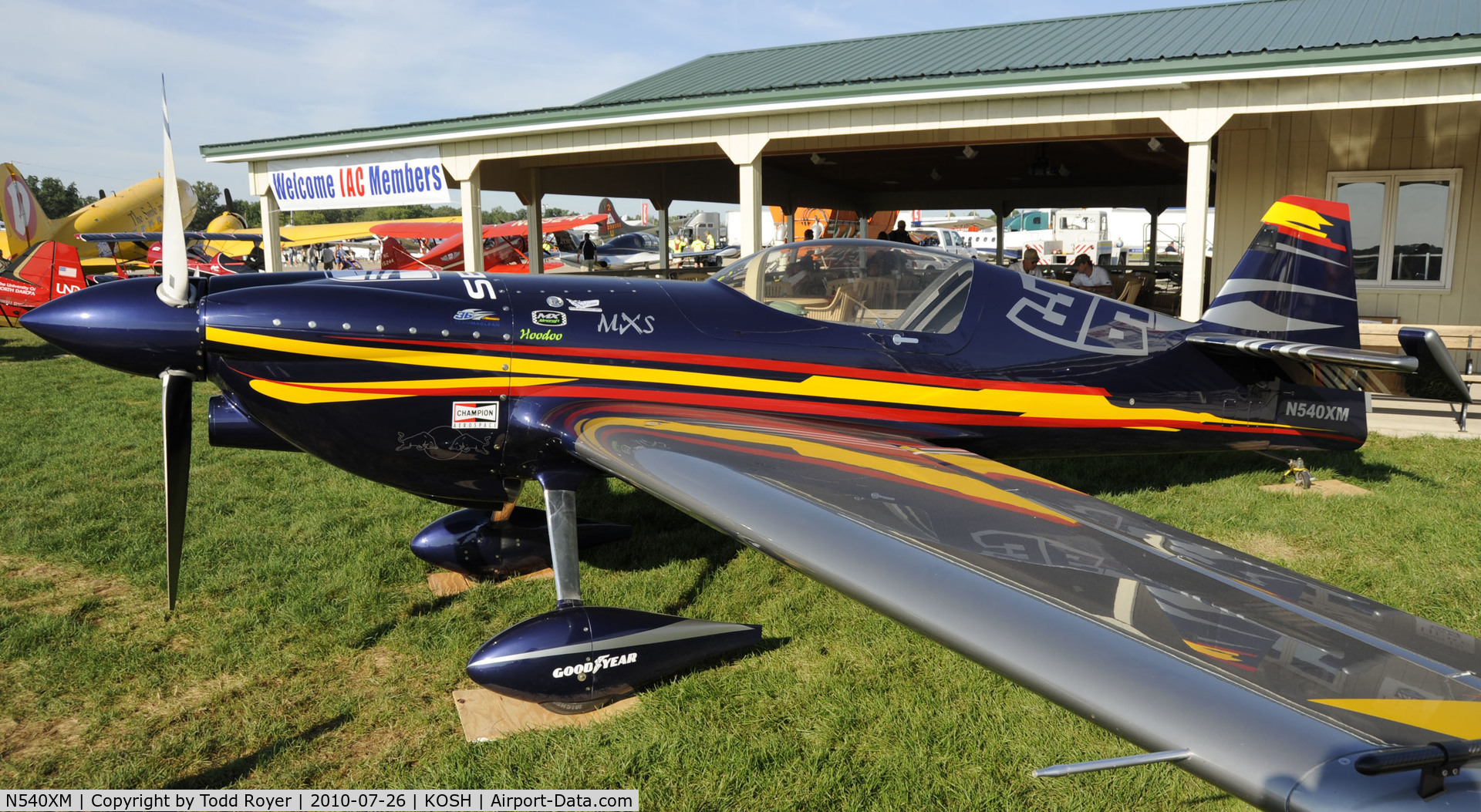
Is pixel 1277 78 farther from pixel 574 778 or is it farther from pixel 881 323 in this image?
pixel 574 778

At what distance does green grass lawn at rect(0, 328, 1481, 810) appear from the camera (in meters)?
3.24

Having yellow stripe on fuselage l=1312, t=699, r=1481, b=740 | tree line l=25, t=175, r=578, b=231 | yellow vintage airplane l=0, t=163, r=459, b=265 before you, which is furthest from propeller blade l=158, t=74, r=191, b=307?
tree line l=25, t=175, r=578, b=231

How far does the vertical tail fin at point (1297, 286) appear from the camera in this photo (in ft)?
18.3

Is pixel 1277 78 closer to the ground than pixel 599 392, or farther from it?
farther from it

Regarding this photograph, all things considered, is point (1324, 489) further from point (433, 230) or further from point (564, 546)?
point (433, 230)

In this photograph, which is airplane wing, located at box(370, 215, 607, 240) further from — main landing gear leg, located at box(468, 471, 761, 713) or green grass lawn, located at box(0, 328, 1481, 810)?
main landing gear leg, located at box(468, 471, 761, 713)

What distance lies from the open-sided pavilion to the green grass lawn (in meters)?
3.55

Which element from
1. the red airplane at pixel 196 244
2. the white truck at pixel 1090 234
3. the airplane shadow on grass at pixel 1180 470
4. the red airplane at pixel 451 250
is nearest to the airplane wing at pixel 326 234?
the red airplane at pixel 451 250

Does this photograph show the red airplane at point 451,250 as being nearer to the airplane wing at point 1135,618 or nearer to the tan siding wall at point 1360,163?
the airplane wing at point 1135,618

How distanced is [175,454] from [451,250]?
Result: 2241 centimetres

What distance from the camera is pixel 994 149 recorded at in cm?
1517

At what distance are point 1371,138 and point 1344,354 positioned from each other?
7.48 m

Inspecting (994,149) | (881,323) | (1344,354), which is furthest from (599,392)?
(994,149)

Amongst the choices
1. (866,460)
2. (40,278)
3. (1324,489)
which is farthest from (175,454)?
(40,278)
